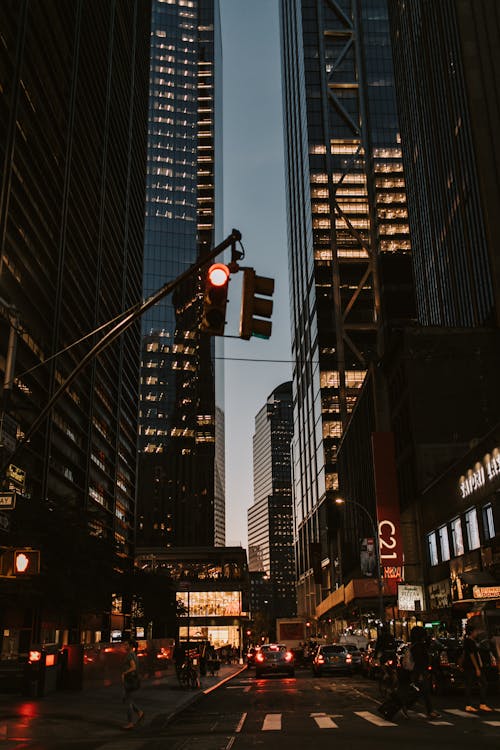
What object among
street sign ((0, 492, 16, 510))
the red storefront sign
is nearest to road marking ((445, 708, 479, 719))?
street sign ((0, 492, 16, 510))

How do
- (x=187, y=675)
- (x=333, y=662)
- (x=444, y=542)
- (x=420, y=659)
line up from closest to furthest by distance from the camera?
(x=420, y=659) < (x=187, y=675) < (x=333, y=662) < (x=444, y=542)

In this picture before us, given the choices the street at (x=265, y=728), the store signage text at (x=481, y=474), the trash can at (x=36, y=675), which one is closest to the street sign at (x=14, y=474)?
the street at (x=265, y=728)

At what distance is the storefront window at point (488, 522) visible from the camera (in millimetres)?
36031

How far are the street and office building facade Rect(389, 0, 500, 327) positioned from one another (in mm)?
47080

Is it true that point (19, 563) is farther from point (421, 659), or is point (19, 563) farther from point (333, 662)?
point (333, 662)

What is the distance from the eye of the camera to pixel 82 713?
1820 cm

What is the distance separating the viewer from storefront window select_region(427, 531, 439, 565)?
48531mm

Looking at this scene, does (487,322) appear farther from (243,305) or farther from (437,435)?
(243,305)

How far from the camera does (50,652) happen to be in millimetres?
25281

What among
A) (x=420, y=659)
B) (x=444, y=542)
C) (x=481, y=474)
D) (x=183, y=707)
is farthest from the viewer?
(x=444, y=542)

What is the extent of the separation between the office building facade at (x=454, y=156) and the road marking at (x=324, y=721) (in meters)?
48.6

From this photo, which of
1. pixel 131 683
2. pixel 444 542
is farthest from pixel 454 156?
pixel 131 683

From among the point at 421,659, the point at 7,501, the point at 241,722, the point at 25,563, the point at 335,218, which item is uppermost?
the point at 335,218

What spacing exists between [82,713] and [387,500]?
4239 cm
